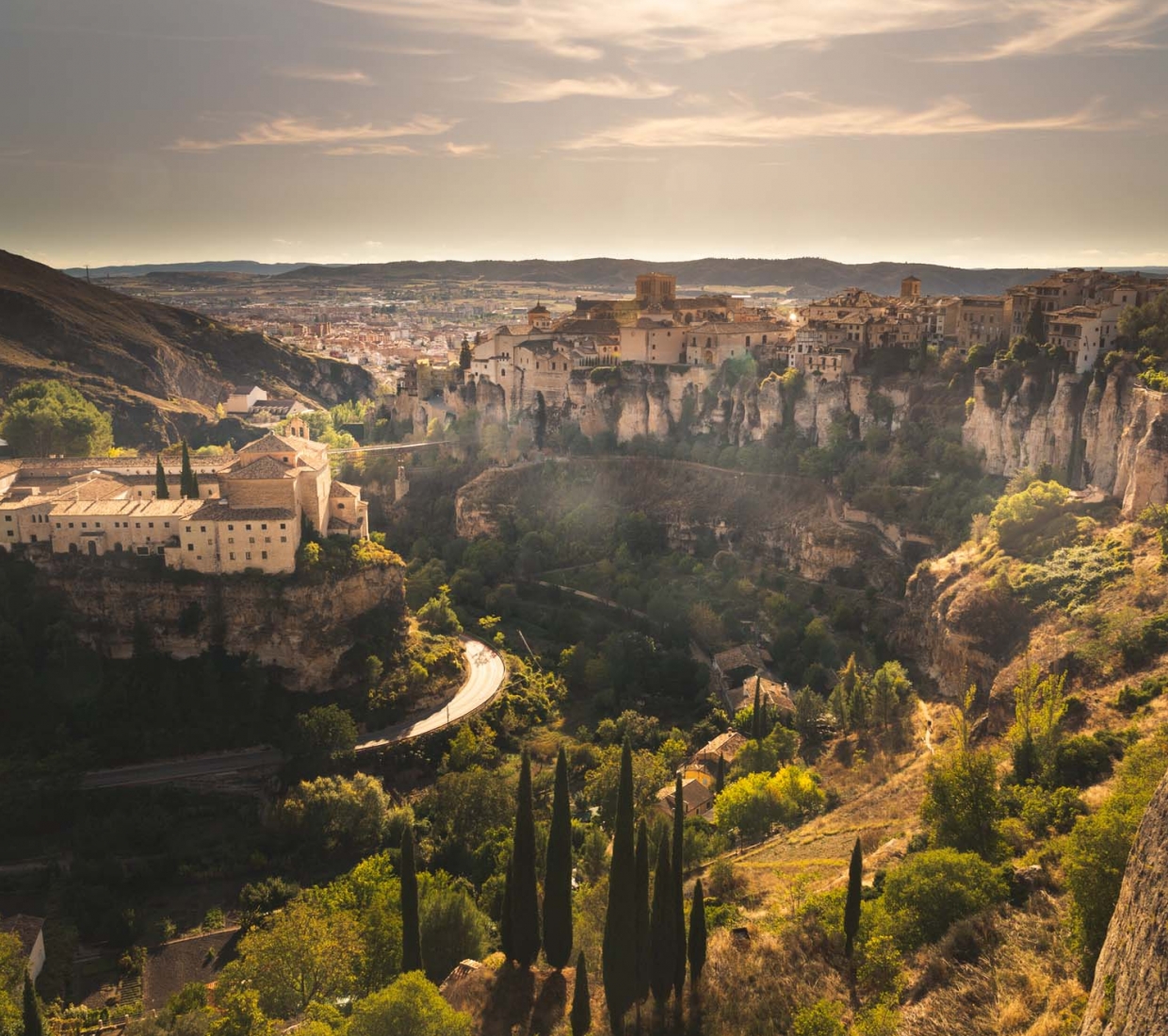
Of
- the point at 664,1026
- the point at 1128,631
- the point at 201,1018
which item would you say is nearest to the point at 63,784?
the point at 201,1018

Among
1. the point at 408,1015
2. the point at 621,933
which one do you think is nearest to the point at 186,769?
the point at 408,1015

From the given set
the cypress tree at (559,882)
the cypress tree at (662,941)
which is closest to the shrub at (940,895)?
the cypress tree at (662,941)

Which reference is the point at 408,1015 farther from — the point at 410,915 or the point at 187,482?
the point at 187,482

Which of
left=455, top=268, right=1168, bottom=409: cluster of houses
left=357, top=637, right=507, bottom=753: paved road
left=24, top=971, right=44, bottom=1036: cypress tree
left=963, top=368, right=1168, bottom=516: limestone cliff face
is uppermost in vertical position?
left=455, top=268, right=1168, bottom=409: cluster of houses

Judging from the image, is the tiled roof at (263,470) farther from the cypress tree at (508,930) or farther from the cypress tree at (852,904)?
the cypress tree at (852,904)

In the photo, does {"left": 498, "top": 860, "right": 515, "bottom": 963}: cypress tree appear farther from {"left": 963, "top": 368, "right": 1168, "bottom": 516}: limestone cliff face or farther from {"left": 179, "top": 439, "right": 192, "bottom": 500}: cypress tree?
{"left": 963, "top": 368, "right": 1168, "bottom": 516}: limestone cliff face

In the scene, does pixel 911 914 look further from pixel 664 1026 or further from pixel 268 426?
pixel 268 426

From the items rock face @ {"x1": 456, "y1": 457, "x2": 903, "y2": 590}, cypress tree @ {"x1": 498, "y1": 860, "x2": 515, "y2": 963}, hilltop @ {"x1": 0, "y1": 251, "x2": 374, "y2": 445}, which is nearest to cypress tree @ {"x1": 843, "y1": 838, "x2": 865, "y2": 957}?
cypress tree @ {"x1": 498, "y1": 860, "x2": 515, "y2": 963}
